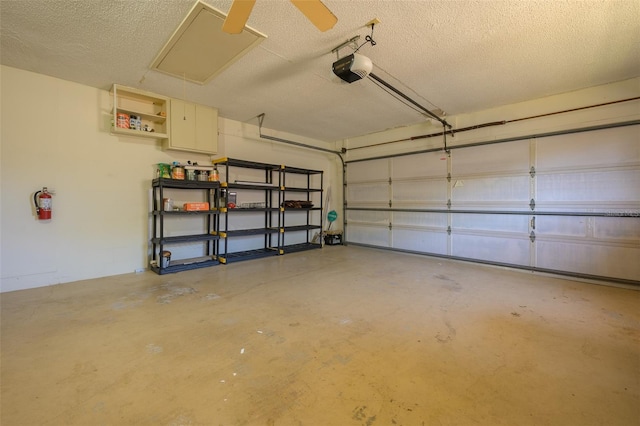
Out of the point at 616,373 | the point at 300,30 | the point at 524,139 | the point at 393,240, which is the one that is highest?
the point at 300,30

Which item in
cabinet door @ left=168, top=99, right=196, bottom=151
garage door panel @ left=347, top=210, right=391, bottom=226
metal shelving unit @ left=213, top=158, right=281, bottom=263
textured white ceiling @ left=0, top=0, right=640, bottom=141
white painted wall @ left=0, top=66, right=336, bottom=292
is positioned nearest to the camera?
textured white ceiling @ left=0, top=0, right=640, bottom=141

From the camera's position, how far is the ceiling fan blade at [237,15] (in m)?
1.51

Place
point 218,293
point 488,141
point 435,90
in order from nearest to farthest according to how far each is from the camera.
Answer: point 218,293 < point 435,90 < point 488,141

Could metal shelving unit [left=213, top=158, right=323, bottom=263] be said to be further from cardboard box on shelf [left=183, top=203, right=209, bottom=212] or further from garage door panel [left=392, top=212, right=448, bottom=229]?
garage door panel [left=392, top=212, right=448, bottom=229]

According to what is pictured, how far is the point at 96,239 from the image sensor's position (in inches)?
146

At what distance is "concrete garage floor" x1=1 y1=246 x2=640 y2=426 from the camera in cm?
138

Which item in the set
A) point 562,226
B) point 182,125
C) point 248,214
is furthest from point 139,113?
point 562,226

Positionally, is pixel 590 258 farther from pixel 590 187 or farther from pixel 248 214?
pixel 248 214

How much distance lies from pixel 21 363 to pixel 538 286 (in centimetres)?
525

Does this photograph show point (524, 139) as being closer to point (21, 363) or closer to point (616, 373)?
point (616, 373)

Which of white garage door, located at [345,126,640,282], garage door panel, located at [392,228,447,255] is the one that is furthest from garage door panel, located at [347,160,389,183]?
garage door panel, located at [392,228,447,255]

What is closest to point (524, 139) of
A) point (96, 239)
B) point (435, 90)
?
point (435, 90)

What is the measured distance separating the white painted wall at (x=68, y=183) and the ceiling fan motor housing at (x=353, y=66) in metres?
3.26

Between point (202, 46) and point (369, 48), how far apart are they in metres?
1.75
